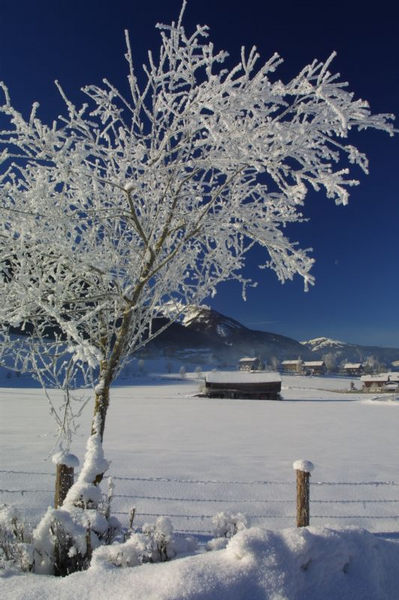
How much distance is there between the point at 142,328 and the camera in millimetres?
5328

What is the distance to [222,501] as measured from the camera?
6.87 meters

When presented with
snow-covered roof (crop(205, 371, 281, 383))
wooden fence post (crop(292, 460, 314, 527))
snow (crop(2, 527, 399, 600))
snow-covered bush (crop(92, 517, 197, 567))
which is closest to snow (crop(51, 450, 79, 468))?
snow-covered bush (crop(92, 517, 197, 567))

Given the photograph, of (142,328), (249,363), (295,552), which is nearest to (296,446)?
(142,328)

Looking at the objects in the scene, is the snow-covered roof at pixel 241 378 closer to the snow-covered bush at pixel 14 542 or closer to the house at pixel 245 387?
the house at pixel 245 387

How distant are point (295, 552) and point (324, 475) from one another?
9247 millimetres

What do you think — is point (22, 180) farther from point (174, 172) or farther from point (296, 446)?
point (296, 446)

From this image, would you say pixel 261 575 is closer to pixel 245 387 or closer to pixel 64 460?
pixel 64 460

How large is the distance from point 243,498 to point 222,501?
1805 mm

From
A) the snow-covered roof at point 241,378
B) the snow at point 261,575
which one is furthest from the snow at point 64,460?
the snow-covered roof at point 241,378

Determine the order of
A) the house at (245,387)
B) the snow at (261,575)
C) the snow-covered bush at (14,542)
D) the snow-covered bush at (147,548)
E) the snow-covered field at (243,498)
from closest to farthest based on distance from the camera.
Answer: the snow at (261,575) → the snow-covered field at (243,498) → the snow-covered bush at (147,548) → the snow-covered bush at (14,542) → the house at (245,387)

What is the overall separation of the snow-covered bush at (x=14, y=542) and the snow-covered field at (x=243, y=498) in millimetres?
312

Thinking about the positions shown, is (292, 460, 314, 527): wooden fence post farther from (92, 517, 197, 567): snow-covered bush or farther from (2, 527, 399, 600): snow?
(2, 527, 399, 600): snow

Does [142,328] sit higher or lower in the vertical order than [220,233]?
lower

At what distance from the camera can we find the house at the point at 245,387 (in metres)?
48.2
